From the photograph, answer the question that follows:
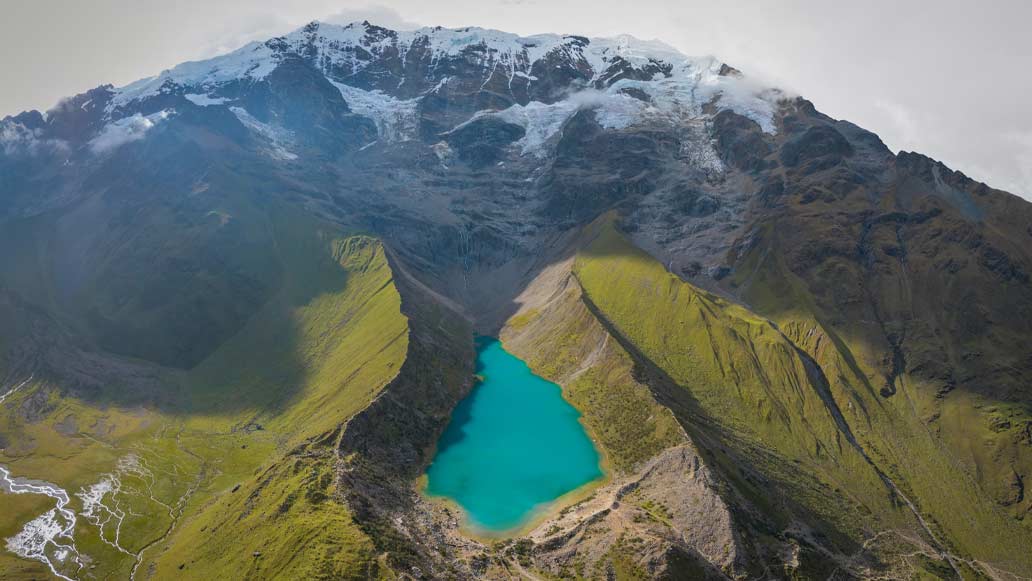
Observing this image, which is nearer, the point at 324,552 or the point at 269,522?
the point at 324,552

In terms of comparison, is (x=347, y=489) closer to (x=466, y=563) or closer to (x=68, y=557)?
(x=466, y=563)

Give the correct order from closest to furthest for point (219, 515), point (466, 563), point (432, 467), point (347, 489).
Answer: point (466, 563), point (347, 489), point (219, 515), point (432, 467)

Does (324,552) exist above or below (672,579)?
below

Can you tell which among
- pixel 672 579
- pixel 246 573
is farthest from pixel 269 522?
pixel 672 579

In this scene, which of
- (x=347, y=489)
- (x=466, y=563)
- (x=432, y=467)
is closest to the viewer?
(x=466, y=563)

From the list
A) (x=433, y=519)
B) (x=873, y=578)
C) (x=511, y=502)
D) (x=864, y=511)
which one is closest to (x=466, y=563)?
(x=433, y=519)

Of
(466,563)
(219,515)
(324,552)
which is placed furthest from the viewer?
(219,515)

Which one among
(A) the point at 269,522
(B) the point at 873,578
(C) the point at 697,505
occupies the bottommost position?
(A) the point at 269,522

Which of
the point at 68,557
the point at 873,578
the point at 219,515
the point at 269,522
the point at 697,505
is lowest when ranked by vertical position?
the point at 68,557

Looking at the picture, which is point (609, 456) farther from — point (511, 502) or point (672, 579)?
point (672, 579)
